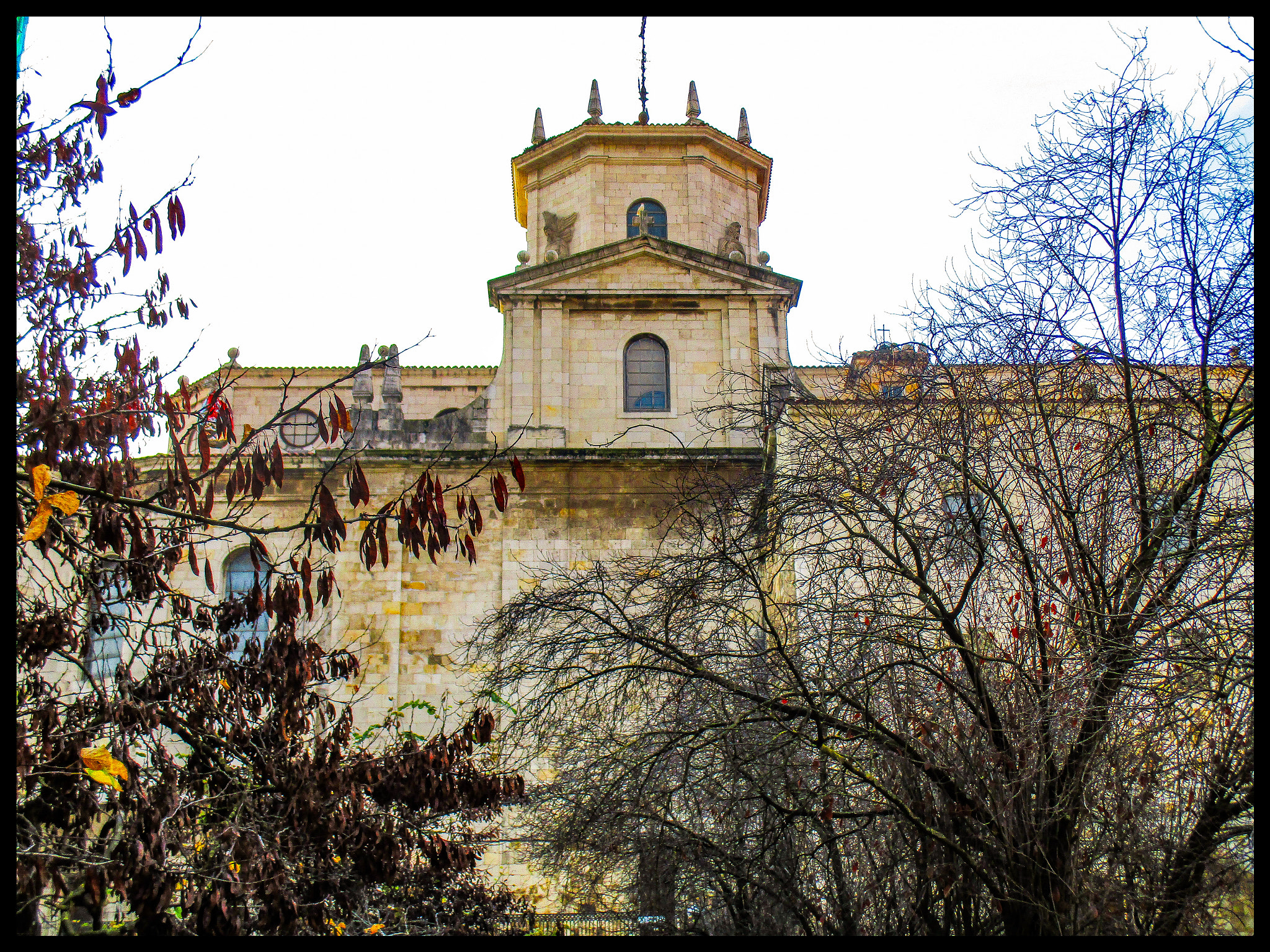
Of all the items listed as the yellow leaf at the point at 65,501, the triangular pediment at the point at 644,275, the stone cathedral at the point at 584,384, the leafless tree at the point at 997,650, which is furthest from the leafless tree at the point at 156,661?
the triangular pediment at the point at 644,275

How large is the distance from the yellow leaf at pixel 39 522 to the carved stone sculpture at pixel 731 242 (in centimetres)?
1907

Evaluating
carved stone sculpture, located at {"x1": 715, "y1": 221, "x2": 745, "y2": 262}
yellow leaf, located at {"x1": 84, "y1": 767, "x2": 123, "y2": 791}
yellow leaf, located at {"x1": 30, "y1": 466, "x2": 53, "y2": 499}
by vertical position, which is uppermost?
carved stone sculpture, located at {"x1": 715, "y1": 221, "x2": 745, "y2": 262}

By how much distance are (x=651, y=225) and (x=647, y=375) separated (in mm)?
4070

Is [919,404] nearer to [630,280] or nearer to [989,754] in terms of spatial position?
[989,754]

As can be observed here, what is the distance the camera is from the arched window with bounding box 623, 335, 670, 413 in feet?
67.6

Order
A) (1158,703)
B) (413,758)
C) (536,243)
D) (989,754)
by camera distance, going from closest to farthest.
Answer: (1158,703) → (989,754) → (413,758) → (536,243)

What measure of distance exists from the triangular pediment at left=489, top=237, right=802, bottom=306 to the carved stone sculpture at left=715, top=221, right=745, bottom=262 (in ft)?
4.65

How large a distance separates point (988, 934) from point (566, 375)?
1417 centimetres

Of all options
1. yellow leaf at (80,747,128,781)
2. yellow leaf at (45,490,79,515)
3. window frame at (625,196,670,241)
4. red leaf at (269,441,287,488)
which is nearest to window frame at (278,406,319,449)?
red leaf at (269,441,287,488)

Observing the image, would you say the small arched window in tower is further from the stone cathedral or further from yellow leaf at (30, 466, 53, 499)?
yellow leaf at (30, 466, 53, 499)

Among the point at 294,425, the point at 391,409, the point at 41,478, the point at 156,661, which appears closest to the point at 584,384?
the point at 391,409

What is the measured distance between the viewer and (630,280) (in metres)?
21.1

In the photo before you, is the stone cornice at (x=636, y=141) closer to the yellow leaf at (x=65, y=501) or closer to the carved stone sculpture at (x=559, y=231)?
the carved stone sculpture at (x=559, y=231)
